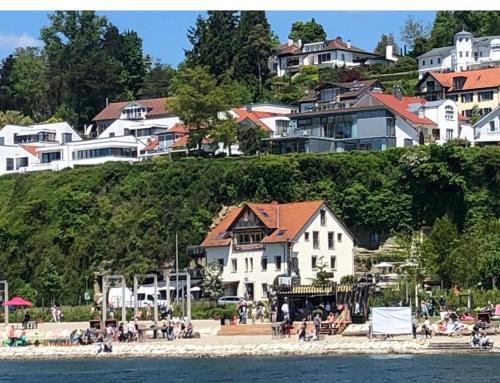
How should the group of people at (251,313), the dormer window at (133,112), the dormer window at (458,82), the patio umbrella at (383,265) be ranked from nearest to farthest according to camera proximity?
the group of people at (251,313)
the patio umbrella at (383,265)
the dormer window at (458,82)
the dormer window at (133,112)

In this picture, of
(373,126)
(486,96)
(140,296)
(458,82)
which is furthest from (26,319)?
(458,82)

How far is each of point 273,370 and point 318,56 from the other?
69988 mm

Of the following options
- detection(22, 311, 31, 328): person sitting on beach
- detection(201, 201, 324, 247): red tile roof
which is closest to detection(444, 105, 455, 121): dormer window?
detection(201, 201, 324, 247): red tile roof

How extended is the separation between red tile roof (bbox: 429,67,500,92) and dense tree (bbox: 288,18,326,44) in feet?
79.0

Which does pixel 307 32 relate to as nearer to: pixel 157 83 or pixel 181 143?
pixel 157 83

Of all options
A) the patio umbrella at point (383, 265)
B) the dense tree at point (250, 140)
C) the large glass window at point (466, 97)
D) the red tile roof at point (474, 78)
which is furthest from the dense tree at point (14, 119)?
the patio umbrella at point (383, 265)

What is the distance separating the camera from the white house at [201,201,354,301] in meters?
61.7

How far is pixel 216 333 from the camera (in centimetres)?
4850

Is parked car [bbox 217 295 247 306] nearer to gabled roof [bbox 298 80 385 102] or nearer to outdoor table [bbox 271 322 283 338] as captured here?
outdoor table [bbox 271 322 283 338]

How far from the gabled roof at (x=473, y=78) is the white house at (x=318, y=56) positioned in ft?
55.8

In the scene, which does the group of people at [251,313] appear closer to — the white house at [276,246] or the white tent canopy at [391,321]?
the white house at [276,246]

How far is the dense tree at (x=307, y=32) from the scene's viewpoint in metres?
112

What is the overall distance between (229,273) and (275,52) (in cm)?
4471

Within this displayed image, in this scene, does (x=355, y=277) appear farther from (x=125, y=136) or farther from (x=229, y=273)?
(x=125, y=136)
